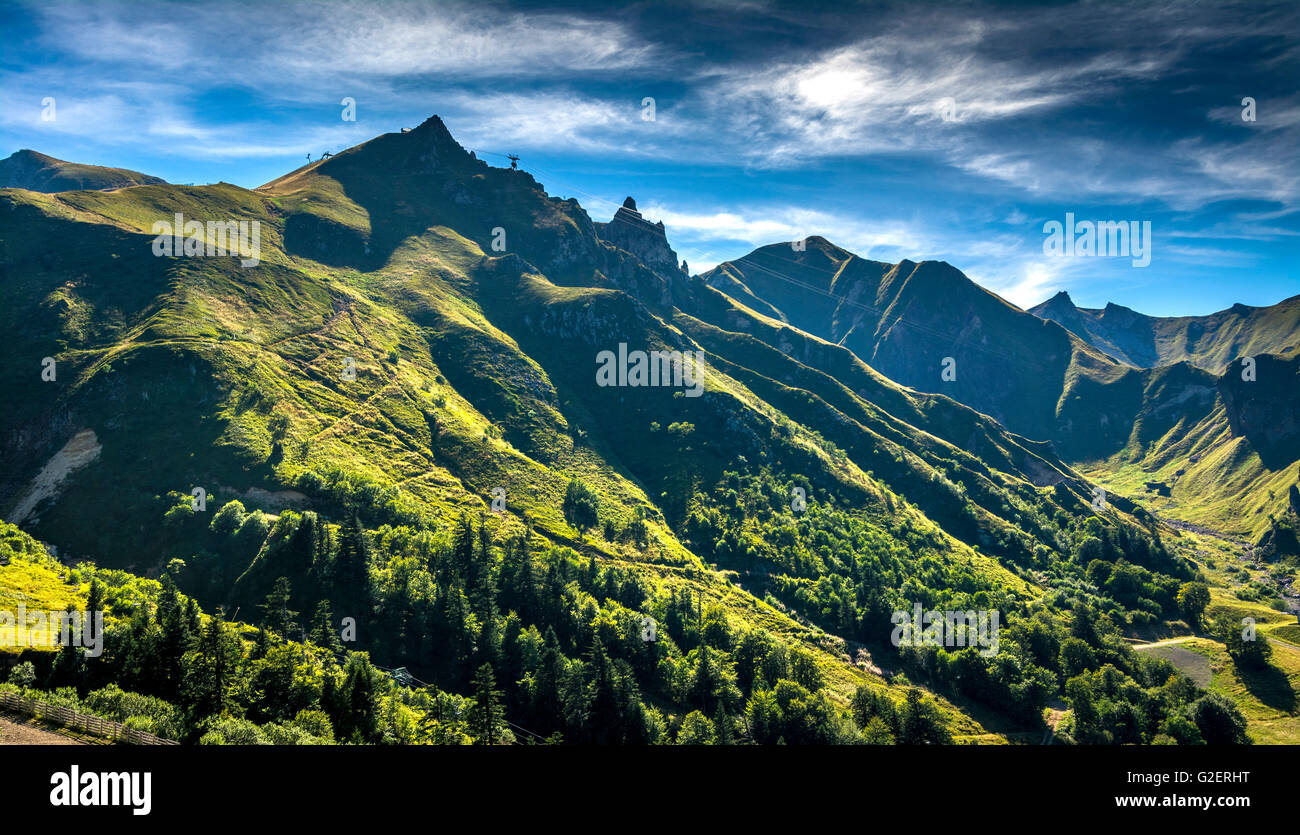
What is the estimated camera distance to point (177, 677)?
169ft

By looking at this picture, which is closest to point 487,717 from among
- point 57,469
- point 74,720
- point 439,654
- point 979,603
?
point 439,654

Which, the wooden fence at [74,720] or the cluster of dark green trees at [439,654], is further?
the cluster of dark green trees at [439,654]

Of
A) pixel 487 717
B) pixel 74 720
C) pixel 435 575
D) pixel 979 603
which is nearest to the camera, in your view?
pixel 74 720

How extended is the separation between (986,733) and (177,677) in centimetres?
13234

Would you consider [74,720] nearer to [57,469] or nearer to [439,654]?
[439,654]

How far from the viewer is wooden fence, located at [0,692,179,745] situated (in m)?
37.6

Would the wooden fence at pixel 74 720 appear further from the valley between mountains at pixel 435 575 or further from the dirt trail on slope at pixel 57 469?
the dirt trail on slope at pixel 57 469

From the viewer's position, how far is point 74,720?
37.8 meters

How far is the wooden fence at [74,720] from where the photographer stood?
37.6m

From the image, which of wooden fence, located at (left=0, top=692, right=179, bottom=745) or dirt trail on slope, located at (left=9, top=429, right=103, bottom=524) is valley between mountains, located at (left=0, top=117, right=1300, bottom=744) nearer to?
dirt trail on slope, located at (left=9, top=429, right=103, bottom=524)

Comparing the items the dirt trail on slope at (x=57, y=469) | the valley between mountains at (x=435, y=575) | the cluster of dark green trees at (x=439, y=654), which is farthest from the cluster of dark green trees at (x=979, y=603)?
the dirt trail on slope at (x=57, y=469)

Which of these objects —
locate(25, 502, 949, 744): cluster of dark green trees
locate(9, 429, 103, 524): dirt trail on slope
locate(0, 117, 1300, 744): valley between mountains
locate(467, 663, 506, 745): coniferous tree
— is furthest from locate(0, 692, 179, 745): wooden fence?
locate(9, 429, 103, 524): dirt trail on slope

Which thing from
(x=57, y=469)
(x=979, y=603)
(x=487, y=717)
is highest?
(x=57, y=469)
